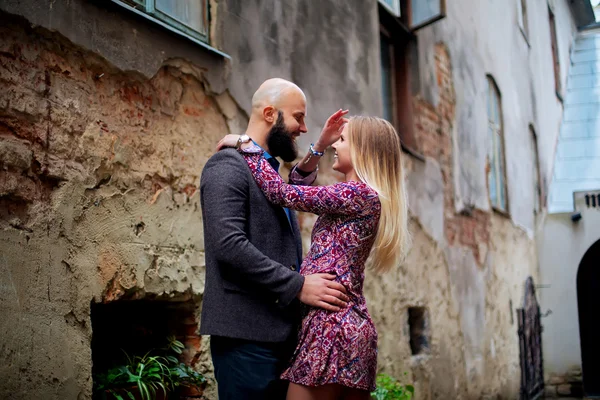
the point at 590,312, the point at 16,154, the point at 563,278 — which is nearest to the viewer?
the point at 16,154

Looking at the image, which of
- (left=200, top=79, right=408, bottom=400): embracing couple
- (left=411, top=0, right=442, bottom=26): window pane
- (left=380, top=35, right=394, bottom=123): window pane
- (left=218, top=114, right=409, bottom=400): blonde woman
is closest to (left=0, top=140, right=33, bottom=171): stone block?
(left=200, top=79, right=408, bottom=400): embracing couple

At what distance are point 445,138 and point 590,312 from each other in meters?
7.56

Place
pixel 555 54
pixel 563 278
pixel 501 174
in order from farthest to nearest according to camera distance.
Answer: pixel 555 54 < pixel 563 278 < pixel 501 174

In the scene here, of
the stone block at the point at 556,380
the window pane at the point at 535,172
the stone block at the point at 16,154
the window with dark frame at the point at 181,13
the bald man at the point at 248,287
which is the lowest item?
the stone block at the point at 556,380

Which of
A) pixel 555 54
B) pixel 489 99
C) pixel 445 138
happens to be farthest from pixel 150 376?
pixel 555 54

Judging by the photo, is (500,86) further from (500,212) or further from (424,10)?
(424,10)

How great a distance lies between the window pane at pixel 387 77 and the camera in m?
6.85

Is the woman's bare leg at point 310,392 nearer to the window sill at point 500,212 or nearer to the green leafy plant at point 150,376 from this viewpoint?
A: the green leafy plant at point 150,376

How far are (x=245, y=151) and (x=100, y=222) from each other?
85cm

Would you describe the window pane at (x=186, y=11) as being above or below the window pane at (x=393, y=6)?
below

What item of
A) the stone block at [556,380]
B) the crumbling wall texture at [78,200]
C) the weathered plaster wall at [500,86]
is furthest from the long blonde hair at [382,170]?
the stone block at [556,380]

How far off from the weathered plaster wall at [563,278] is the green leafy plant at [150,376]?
31.2 feet

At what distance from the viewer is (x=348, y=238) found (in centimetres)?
245

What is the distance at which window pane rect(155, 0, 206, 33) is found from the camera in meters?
3.55
